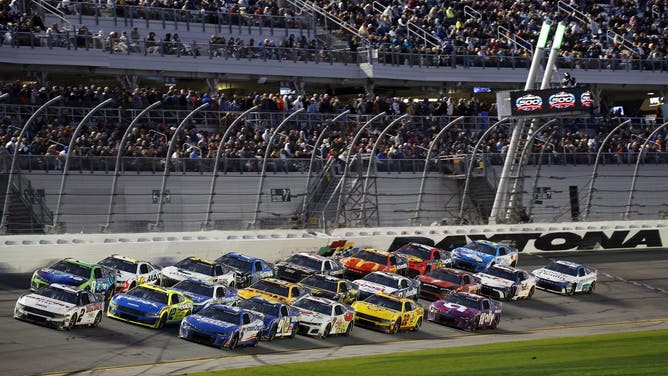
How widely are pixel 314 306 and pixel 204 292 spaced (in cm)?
267

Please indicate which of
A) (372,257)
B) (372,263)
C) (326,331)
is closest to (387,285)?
(372,263)

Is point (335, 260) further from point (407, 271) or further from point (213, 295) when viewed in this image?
point (213, 295)

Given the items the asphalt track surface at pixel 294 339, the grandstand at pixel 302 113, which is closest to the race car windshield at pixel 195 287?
the asphalt track surface at pixel 294 339

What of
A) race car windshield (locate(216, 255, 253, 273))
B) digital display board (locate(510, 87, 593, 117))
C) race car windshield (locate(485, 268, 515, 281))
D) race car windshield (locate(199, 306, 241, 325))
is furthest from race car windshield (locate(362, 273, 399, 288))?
digital display board (locate(510, 87, 593, 117))

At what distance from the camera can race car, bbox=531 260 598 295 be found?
38.4m

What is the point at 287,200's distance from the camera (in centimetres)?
4062

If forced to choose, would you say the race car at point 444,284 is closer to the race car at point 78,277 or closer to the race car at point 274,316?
the race car at point 274,316

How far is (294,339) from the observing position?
29188 millimetres

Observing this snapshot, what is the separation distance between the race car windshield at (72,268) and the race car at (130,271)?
3.60ft

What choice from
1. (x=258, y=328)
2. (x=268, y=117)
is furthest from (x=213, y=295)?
(x=268, y=117)

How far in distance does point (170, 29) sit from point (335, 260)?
62.6ft

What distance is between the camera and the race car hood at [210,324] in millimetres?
26781

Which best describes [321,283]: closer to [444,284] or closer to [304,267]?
[304,267]

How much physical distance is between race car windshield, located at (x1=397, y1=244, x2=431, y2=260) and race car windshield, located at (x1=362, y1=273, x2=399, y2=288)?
4.22 metres
